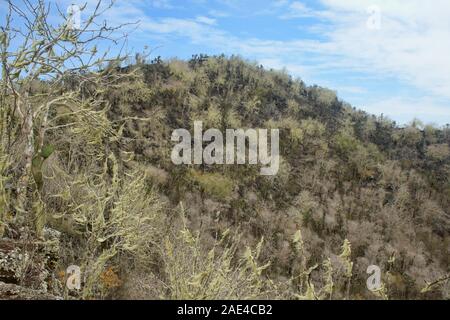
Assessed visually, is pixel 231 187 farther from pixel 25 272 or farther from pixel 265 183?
pixel 25 272

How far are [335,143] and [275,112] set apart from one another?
4530mm

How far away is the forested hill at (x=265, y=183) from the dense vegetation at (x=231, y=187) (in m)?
0.08

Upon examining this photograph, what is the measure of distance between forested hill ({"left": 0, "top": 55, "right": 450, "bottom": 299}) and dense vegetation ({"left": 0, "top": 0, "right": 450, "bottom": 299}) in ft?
0.25

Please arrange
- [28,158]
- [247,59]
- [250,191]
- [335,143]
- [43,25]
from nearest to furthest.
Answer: [43,25] → [28,158] → [250,191] → [335,143] → [247,59]

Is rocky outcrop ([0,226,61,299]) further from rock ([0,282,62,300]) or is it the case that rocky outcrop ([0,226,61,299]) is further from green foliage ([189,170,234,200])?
green foliage ([189,170,234,200])

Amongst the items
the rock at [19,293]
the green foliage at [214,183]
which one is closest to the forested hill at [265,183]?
the green foliage at [214,183]

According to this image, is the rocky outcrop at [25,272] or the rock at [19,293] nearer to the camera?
the rock at [19,293]

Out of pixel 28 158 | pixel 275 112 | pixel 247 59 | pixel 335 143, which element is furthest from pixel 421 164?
pixel 28 158

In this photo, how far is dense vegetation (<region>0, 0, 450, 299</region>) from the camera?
22.2 feet

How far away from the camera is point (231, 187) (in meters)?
19.7

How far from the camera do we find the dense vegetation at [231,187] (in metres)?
6.76

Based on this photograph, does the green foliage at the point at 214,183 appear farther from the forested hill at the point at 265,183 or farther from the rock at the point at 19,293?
the rock at the point at 19,293
